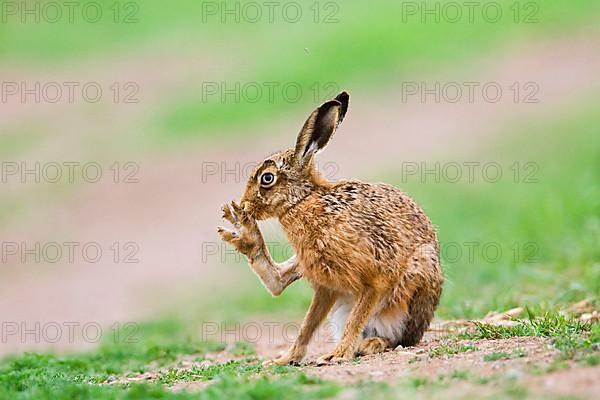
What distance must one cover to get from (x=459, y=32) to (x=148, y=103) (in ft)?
26.0

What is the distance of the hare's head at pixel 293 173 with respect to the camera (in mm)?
7617

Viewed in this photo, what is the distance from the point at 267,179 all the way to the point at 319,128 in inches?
20.3

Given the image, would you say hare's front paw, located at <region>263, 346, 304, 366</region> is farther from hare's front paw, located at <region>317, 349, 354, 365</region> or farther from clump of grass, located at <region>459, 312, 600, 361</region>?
clump of grass, located at <region>459, 312, 600, 361</region>

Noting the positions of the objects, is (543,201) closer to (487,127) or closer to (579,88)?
(487,127)

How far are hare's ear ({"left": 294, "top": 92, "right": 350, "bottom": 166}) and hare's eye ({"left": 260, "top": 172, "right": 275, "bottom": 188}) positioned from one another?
8.6 inches

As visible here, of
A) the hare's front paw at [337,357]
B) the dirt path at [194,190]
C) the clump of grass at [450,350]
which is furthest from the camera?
the dirt path at [194,190]

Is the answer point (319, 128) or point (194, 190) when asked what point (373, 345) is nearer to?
point (319, 128)

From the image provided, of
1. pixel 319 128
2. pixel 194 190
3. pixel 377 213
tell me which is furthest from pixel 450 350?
pixel 194 190

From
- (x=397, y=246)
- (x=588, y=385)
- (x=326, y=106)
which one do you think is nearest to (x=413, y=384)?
(x=588, y=385)

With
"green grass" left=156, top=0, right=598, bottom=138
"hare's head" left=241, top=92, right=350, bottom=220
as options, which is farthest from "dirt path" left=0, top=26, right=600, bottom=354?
"hare's head" left=241, top=92, right=350, bottom=220

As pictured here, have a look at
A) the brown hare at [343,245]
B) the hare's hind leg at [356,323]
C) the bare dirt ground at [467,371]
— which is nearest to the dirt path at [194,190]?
the brown hare at [343,245]

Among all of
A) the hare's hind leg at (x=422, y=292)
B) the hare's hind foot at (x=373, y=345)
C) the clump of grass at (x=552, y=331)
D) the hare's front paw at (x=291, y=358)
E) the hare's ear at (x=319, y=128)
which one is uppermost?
the hare's ear at (x=319, y=128)

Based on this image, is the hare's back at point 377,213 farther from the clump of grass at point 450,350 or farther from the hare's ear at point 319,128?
the clump of grass at point 450,350

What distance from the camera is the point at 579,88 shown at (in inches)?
900
